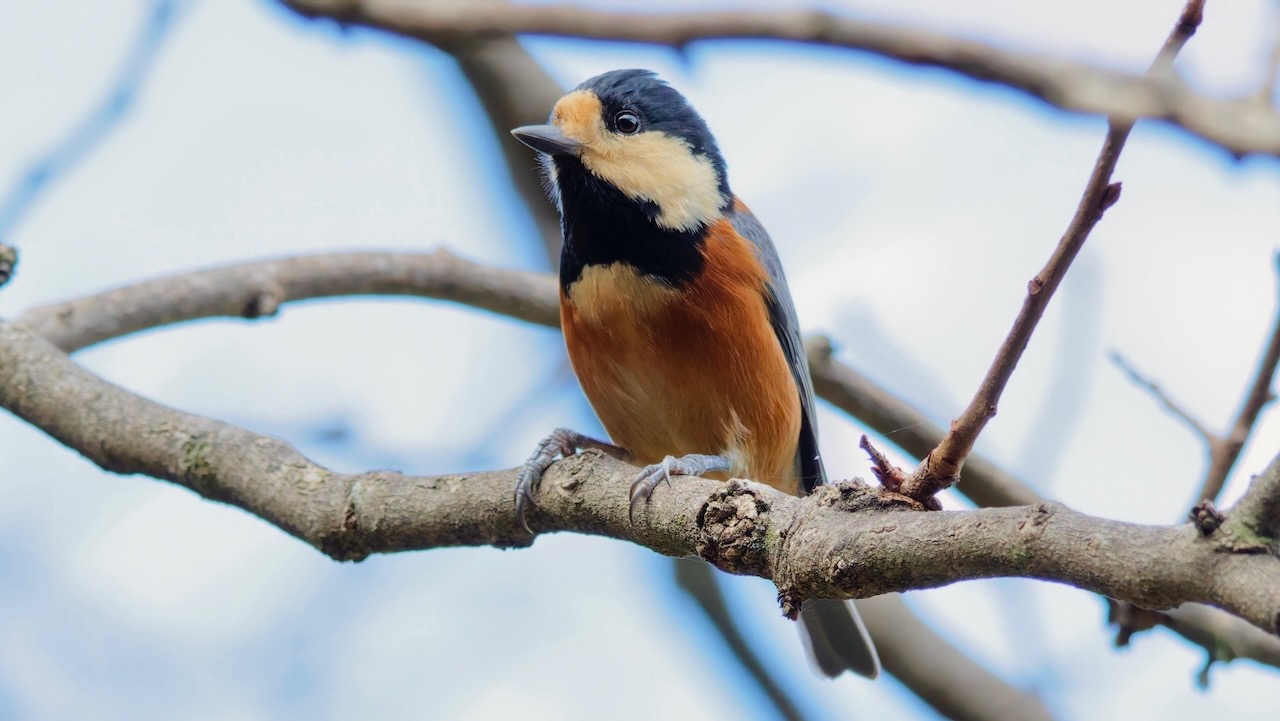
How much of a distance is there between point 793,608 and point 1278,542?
1137 millimetres

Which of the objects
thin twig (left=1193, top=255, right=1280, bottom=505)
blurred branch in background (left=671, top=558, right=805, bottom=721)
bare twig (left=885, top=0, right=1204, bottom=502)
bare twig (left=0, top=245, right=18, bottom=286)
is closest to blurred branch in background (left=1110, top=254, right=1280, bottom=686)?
thin twig (left=1193, top=255, right=1280, bottom=505)

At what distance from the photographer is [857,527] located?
106 inches

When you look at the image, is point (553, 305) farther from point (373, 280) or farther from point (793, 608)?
point (793, 608)

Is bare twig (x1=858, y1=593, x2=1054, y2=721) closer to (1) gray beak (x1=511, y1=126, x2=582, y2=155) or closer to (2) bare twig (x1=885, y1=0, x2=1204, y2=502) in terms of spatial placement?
(1) gray beak (x1=511, y1=126, x2=582, y2=155)

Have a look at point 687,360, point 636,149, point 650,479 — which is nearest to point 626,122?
point 636,149

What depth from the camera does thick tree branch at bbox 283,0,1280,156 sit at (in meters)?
2.11

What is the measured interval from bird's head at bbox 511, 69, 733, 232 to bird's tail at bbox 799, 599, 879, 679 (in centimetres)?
194

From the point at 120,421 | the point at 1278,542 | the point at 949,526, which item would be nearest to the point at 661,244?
the point at 120,421

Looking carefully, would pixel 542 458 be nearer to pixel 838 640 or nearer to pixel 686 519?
pixel 686 519

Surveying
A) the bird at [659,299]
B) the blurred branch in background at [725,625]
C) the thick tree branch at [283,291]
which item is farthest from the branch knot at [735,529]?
the blurred branch in background at [725,625]

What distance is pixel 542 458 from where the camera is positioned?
155 inches

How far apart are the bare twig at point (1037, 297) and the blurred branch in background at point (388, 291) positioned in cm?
247

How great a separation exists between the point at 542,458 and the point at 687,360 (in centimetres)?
112

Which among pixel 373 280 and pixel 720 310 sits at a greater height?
pixel 720 310
